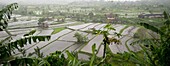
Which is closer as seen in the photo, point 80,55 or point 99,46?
point 80,55

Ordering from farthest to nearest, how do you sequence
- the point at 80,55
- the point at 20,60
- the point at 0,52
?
the point at 80,55 → the point at 0,52 → the point at 20,60

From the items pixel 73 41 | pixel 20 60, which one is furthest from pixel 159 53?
pixel 73 41

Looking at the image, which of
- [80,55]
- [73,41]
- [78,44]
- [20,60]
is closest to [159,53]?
[20,60]

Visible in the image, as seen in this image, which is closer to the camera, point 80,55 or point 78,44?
point 80,55

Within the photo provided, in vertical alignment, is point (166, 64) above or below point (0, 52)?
below

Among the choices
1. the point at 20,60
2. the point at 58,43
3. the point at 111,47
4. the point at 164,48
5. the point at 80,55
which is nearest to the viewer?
the point at 20,60

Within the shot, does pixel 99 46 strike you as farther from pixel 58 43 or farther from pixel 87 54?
pixel 58 43

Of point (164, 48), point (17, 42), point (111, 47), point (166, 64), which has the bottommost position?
point (111, 47)

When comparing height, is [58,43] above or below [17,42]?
below

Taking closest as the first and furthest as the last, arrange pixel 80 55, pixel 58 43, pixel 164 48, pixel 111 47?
1. pixel 164 48
2. pixel 80 55
3. pixel 111 47
4. pixel 58 43

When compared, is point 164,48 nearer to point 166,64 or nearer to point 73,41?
point 166,64
